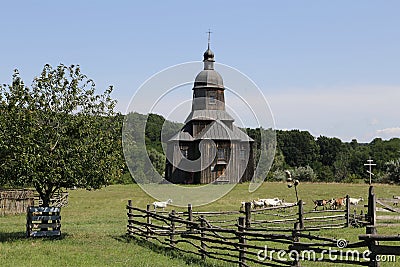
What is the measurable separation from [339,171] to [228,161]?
5627cm

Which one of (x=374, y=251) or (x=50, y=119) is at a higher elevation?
(x=50, y=119)

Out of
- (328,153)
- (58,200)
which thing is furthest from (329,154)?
(58,200)

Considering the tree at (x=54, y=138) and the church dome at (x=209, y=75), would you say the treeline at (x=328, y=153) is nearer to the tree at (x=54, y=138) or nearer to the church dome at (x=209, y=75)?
the church dome at (x=209, y=75)

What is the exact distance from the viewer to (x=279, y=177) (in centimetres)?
7769

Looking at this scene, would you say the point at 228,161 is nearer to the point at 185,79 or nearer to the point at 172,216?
the point at 185,79

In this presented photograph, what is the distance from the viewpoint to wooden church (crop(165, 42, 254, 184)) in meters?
58.9

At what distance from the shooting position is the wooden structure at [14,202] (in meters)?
34.5

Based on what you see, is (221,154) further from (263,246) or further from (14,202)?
(263,246)

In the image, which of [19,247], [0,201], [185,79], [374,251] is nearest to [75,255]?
[19,247]

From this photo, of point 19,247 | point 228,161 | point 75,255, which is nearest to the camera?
point 75,255

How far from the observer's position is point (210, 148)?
6562 centimetres

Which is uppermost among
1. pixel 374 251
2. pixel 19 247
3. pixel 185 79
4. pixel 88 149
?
pixel 185 79

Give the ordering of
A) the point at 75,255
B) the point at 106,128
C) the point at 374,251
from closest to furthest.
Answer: the point at 374,251 < the point at 75,255 < the point at 106,128

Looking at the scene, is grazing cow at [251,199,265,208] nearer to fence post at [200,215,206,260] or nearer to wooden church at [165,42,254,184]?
fence post at [200,215,206,260]
